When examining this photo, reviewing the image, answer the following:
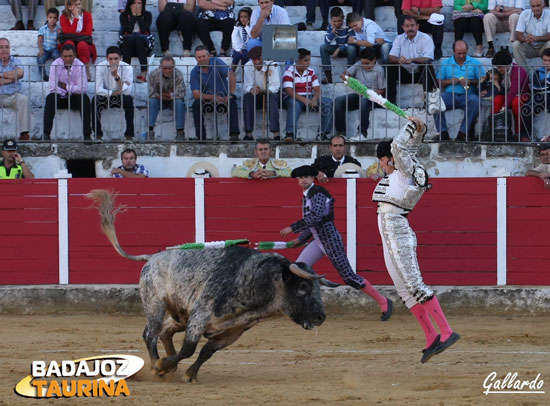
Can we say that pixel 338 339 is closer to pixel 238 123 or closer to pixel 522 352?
pixel 522 352

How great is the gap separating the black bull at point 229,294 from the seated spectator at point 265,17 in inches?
229

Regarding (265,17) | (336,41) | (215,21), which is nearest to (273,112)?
(336,41)

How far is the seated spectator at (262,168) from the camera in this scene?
10883 millimetres

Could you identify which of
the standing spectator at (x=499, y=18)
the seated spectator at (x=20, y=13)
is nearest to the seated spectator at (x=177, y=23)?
the seated spectator at (x=20, y=13)

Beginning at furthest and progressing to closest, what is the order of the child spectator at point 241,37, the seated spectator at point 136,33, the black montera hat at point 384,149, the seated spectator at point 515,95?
1. the seated spectator at point 136,33
2. the child spectator at point 241,37
3. the seated spectator at point 515,95
4. the black montera hat at point 384,149

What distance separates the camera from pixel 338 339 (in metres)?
9.00

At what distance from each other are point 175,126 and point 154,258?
4947mm

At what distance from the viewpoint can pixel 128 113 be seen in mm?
11734

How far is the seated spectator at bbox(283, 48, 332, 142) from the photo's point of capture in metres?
11.7

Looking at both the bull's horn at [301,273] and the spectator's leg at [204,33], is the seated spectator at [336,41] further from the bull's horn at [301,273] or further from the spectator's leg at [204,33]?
the bull's horn at [301,273]

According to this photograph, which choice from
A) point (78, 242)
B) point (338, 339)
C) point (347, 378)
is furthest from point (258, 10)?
point (347, 378)

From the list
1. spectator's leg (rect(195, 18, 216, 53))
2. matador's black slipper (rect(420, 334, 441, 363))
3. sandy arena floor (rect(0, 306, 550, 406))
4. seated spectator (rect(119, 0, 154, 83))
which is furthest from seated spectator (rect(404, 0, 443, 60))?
matador's black slipper (rect(420, 334, 441, 363))

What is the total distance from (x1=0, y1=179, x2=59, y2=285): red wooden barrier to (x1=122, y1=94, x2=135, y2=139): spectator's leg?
1.07 m

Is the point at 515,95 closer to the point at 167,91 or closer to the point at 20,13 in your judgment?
the point at 167,91
